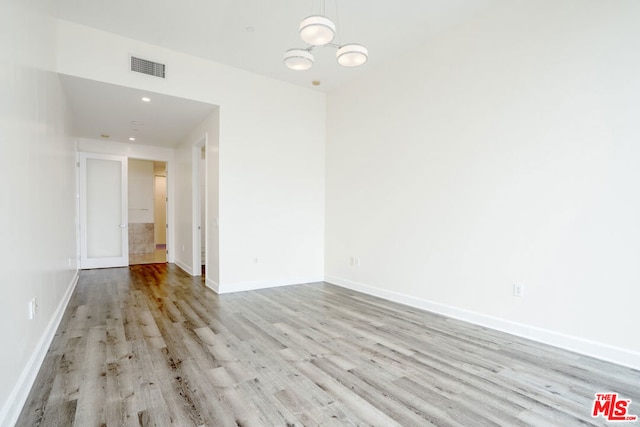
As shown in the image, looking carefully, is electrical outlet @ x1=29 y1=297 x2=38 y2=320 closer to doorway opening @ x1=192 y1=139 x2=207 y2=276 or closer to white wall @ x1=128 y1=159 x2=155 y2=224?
doorway opening @ x1=192 y1=139 x2=207 y2=276

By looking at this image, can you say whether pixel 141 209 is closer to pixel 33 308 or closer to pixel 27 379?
pixel 33 308

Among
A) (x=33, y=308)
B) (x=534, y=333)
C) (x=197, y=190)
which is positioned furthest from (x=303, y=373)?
(x=197, y=190)

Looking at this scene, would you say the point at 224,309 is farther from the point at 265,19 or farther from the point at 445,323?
the point at 265,19

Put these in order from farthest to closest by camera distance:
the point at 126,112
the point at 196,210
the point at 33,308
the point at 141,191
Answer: the point at 141,191, the point at 196,210, the point at 126,112, the point at 33,308

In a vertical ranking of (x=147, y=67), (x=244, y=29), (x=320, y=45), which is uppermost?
(x=244, y=29)

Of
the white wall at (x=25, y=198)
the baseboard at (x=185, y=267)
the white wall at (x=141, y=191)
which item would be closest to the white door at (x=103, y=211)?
the baseboard at (x=185, y=267)

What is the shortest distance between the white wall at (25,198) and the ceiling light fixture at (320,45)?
182 centimetres

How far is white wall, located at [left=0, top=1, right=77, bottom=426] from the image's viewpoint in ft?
5.60

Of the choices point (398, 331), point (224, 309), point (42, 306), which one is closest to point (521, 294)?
point (398, 331)

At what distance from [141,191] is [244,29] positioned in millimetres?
6920

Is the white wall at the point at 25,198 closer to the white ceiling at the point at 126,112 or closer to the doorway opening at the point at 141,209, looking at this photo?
the white ceiling at the point at 126,112

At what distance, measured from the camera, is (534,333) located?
9.63 ft

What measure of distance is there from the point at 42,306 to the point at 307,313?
2.51 m

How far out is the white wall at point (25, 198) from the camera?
1.71m
